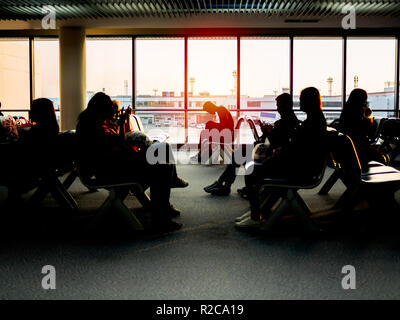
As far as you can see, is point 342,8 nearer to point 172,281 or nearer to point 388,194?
point 388,194

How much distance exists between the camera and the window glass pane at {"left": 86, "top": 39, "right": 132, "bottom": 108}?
36.0 ft

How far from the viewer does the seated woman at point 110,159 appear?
3281 millimetres

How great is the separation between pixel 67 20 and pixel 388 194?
899 cm

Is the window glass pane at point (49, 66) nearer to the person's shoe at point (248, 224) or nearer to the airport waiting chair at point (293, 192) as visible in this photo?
the person's shoe at point (248, 224)

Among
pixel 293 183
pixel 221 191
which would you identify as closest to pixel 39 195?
pixel 221 191

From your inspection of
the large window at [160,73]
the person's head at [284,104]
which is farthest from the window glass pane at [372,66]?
the person's head at [284,104]

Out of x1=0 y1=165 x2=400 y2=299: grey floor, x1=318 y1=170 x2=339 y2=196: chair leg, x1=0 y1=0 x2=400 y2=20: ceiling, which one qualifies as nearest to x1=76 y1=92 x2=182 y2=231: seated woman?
x1=0 y1=165 x2=400 y2=299: grey floor

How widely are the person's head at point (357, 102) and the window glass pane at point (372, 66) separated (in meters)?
7.44

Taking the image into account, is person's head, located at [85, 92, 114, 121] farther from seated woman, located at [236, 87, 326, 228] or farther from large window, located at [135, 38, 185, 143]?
large window, located at [135, 38, 185, 143]

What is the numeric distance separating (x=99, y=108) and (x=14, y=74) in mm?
10951

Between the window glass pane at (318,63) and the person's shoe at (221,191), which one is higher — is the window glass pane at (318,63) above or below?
above

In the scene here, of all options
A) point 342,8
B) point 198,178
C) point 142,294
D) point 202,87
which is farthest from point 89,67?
point 142,294

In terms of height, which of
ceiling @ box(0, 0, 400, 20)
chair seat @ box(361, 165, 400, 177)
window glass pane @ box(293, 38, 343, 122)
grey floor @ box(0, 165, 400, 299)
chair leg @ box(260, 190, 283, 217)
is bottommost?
grey floor @ box(0, 165, 400, 299)

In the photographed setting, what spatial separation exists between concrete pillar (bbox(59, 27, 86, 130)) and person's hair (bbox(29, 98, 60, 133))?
6669 millimetres
